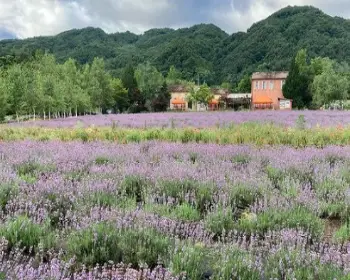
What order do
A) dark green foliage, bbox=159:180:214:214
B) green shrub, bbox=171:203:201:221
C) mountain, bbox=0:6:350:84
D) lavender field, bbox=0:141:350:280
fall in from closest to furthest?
lavender field, bbox=0:141:350:280, green shrub, bbox=171:203:201:221, dark green foliage, bbox=159:180:214:214, mountain, bbox=0:6:350:84

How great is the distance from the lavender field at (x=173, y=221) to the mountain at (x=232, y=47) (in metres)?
98.7

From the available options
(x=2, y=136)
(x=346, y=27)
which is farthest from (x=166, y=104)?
(x=346, y=27)

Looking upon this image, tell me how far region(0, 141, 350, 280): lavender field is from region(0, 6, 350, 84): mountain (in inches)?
3887

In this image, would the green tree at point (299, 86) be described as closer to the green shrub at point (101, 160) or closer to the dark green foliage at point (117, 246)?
the green shrub at point (101, 160)

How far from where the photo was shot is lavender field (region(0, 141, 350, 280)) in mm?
2750

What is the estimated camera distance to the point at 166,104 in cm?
6838

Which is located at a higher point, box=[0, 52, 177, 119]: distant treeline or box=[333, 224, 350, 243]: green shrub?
box=[0, 52, 177, 119]: distant treeline

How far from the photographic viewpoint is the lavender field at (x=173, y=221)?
2.75 m

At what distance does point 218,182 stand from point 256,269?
221 cm

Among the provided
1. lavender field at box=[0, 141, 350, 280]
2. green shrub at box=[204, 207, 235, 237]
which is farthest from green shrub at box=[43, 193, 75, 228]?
green shrub at box=[204, 207, 235, 237]

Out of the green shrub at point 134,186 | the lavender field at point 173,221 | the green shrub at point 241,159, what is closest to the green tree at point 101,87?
the green shrub at point 241,159

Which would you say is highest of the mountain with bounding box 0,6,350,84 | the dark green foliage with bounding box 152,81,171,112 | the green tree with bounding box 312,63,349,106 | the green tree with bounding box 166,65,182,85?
the mountain with bounding box 0,6,350,84

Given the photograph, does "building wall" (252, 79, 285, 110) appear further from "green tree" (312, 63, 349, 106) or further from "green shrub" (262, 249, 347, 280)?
"green shrub" (262, 249, 347, 280)

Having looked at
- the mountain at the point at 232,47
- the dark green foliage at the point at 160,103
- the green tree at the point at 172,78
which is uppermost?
the mountain at the point at 232,47
